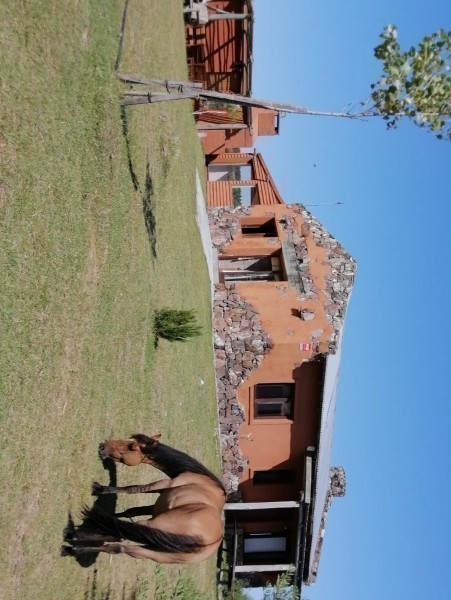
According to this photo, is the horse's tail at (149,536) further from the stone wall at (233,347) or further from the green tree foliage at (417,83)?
the stone wall at (233,347)

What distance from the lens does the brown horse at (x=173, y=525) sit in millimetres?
7703

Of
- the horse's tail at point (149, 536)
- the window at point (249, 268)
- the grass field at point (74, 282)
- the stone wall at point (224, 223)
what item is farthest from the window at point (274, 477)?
the horse's tail at point (149, 536)

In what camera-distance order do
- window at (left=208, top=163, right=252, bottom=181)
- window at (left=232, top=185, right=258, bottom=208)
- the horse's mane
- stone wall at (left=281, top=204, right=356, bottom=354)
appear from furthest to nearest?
window at (left=208, top=163, right=252, bottom=181) → window at (left=232, top=185, right=258, bottom=208) → stone wall at (left=281, top=204, right=356, bottom=354) → the horse's mane

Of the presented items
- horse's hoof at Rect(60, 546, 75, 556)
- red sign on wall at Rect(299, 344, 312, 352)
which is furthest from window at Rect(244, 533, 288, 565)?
horse's hoof at Rect(60, 546, 75, 556)

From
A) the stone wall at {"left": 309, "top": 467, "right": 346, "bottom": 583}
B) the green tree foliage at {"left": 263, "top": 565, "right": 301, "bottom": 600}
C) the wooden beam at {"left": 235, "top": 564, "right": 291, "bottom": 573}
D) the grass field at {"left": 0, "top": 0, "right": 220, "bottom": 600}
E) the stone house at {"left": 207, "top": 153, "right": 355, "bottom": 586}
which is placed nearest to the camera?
the grass field at {"left": 0, "top": 0, "right": 220, "bottom": 600}

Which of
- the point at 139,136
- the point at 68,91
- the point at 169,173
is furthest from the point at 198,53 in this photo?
the point at 68,91

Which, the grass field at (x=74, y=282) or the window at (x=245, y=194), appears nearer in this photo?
the grass field at (x=74, y=282)

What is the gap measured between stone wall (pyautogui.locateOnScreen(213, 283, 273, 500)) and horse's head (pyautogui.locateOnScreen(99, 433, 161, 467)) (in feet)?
32.1

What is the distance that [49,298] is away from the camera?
765 centimetres

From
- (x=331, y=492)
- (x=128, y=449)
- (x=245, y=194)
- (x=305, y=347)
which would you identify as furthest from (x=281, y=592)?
(x=245, y=194)

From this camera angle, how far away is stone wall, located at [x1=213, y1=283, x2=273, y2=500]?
18938 millimetres

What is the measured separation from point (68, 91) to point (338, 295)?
12935 millimetres

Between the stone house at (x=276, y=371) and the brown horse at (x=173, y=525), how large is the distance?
34.0ft

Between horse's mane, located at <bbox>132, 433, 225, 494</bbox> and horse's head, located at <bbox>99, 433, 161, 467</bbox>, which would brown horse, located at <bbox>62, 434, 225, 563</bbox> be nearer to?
horse's mane, located at <bbox>132, 433, 225, 494</bbox>
